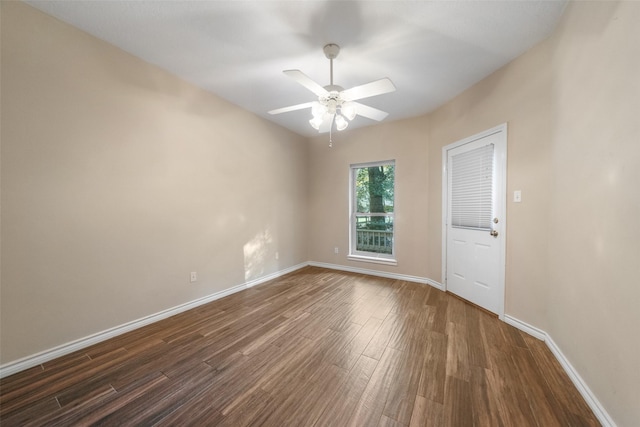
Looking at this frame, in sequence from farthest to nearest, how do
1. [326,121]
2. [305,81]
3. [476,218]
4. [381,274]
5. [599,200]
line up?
[381,274] < [476,218] < [326,121] < [305,81] < [599,200]

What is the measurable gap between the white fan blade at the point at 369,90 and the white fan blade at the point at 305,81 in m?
0.19

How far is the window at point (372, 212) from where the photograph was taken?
13.5ft

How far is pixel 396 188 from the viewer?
388 cm

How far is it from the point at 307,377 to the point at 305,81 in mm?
2203

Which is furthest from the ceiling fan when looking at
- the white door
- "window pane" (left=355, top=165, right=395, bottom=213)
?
"window pane" (left=355, top=165, right=395, bottom=213)

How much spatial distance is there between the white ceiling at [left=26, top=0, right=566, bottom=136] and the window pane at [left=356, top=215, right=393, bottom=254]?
2.30 metres

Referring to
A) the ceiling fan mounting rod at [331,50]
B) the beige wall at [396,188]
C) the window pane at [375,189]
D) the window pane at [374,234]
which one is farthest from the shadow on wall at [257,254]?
the ceiling fan mounting rod at [331,50]

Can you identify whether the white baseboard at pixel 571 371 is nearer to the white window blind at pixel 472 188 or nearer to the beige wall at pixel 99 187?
the white window blind at pixel 472 188

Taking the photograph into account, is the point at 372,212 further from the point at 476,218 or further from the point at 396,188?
the point at 476,218

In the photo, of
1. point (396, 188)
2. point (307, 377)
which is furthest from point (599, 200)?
point (396, 188)

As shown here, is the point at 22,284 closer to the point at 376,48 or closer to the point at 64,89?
the point at 64,89

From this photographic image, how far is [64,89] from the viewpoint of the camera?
1.84 metres

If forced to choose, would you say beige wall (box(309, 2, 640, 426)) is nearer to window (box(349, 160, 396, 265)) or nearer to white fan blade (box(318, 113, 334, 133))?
window (box(349, 160, 396, 265))

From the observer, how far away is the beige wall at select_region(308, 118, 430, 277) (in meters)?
3.69
